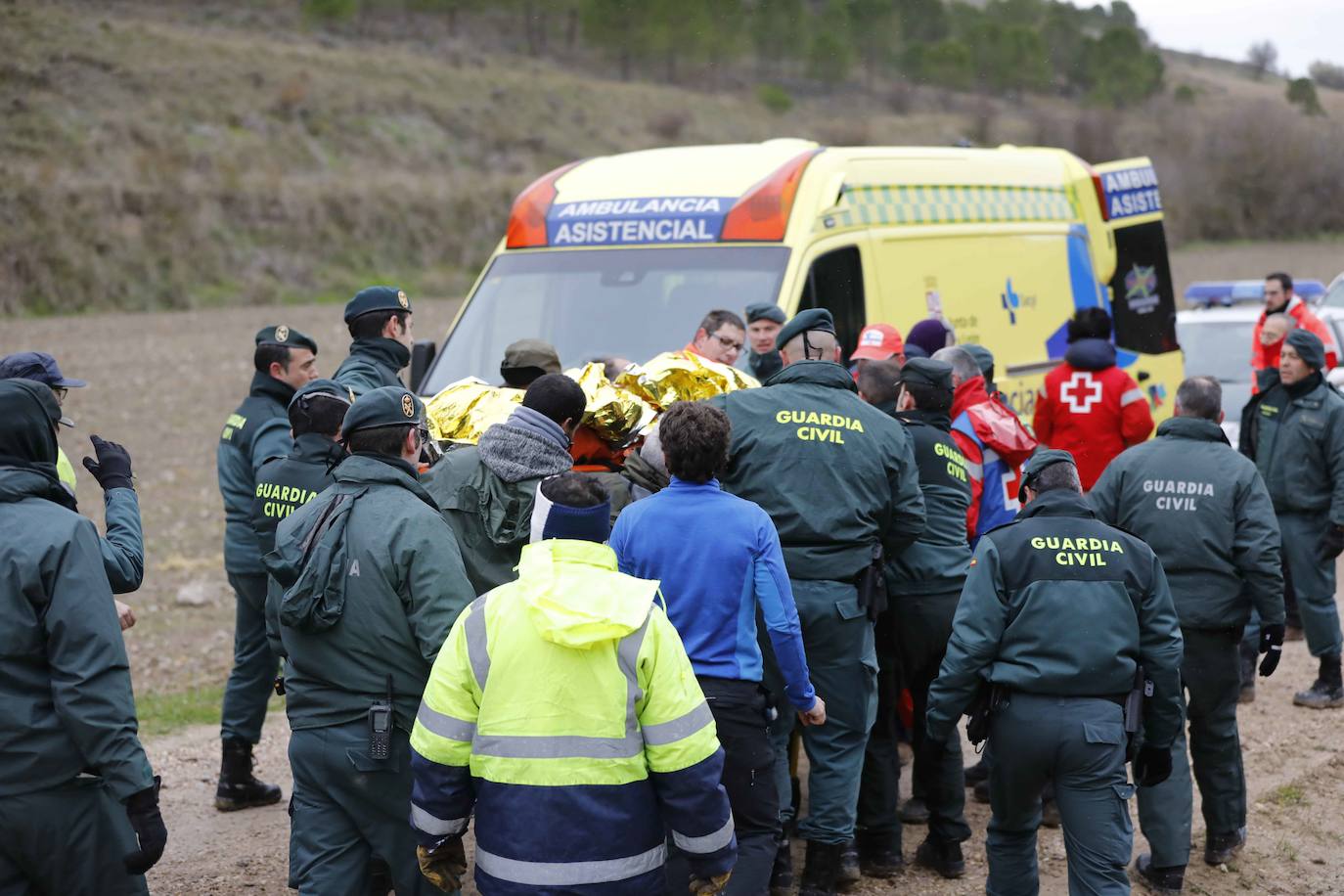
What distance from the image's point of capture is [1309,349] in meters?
7.80

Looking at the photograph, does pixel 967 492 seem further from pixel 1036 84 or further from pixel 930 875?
pixel 1036 84

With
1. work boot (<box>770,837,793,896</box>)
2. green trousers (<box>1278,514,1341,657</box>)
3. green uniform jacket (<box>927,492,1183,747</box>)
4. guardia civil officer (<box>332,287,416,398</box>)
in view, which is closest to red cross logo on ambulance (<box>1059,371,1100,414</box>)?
green trousers (<box>1278,514,1341,657</box>)

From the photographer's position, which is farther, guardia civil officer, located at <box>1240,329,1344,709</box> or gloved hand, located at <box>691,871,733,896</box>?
guardia civil officer, located at <box>1240,329,1344,709</box>

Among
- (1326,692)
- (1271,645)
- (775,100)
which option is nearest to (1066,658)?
(1271,645)

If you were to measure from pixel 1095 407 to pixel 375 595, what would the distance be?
5.28 metres

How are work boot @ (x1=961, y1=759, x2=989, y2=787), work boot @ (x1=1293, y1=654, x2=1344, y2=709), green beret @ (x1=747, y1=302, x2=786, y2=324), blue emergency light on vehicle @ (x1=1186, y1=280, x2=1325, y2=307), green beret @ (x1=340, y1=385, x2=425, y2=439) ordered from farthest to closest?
blue emergency light on vehicle @ (x1=1186, y1=280, x2=1325, y2=307), work boot @ (x1=1293, y1=654, x2=1344, y2=709), work boot @ (x1=961, y1=759, x2=989, y2=787), green beret @ (x1=747, y1=302, x2=786, y2=324), green beret @ (x1=340, y1=385, x2=425, y2=439)

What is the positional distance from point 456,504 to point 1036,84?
277ft

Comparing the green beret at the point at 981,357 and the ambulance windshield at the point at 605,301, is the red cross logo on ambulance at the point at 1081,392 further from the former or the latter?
the ambulance windshield at the point at 605,301

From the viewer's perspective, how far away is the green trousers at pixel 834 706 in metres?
5.14

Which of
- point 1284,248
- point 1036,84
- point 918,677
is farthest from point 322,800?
point 1036,84

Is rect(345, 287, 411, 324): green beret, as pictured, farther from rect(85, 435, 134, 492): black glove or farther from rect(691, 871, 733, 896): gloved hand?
rect(691, 871, 733, 896): gloved hand

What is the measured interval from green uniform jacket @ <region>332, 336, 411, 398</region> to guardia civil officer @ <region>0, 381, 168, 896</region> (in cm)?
188

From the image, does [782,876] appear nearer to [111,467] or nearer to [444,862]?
[444,862]

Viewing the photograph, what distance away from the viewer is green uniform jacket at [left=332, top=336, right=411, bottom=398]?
5742 mm
